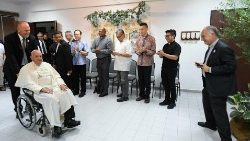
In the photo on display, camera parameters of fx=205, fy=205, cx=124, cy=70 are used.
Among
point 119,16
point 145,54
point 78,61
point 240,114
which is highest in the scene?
point 119,16

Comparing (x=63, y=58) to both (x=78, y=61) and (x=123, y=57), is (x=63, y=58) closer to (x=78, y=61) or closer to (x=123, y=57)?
(x=78, y=61)

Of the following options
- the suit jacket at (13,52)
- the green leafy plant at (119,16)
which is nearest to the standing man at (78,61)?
the green leafy plant at (119,16)

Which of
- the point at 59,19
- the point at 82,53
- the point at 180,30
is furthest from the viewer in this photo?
the point at 59,19

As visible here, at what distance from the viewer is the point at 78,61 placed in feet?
16.0

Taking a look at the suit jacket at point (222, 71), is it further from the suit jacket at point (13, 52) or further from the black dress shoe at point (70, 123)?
the suit jacket at point (13, 52)

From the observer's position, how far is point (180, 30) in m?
5.20

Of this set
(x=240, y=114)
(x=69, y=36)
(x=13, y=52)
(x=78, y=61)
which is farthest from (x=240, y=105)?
(x=69, y=36)

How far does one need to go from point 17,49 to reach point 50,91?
1.14m

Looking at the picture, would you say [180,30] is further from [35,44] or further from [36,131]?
[36,131]

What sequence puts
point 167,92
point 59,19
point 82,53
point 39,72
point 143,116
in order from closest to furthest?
1. point 39,72
2. point 143,116
3. point 167,92
4. point 82,53
5. point 59,19

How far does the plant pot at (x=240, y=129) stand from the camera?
2388 mm

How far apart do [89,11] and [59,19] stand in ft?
3.79

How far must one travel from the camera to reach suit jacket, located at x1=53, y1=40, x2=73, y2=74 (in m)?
4.27

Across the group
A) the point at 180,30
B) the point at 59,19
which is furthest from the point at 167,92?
the point at 59,19
